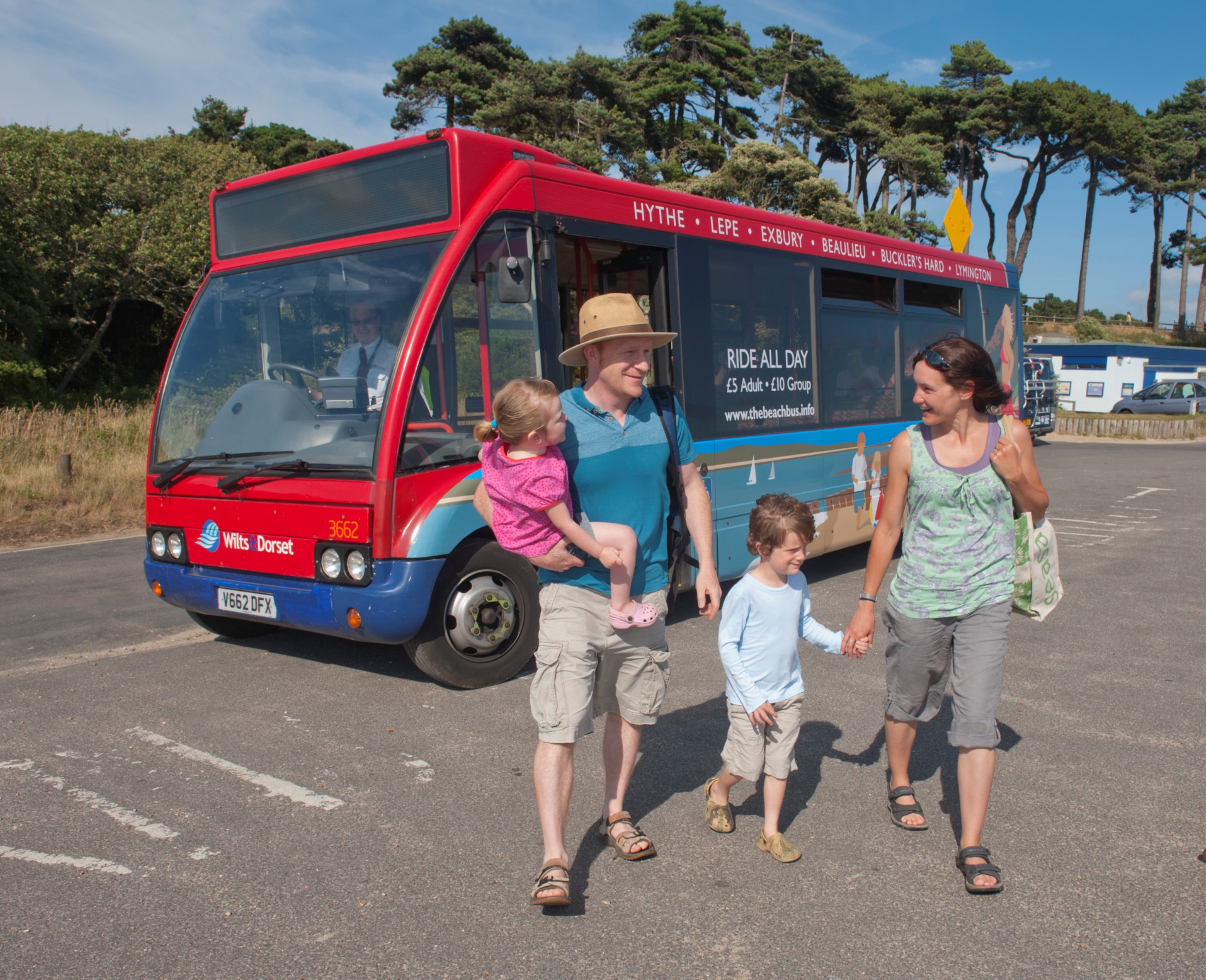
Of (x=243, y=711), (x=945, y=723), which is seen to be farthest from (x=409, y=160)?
(x=945, y=723)

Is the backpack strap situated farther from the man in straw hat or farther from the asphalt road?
the asphalt road

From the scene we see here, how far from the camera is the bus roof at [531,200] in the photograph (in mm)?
5023

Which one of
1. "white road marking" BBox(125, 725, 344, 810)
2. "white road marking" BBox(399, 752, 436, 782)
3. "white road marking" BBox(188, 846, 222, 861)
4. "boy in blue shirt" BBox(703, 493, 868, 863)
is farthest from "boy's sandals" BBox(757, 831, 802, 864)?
"white road marking" BBox(188, 846, 222, 861)

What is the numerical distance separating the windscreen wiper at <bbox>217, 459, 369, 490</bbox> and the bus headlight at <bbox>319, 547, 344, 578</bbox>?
0.41 metres

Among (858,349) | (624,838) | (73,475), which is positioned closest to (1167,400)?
(858,349)

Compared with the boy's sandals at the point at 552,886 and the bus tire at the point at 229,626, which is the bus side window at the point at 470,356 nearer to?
the bus tire at the point at 229,626

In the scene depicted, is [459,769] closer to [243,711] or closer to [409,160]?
[243,711]

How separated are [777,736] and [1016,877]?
34.0 inches

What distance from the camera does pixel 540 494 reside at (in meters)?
2.93

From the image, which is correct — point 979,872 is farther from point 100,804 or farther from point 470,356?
→ point 470,356

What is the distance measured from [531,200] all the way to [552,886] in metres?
3.59

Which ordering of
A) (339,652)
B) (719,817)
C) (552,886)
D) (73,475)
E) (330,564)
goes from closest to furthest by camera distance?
(552,886), (719,817), (330,564), (339,652), (73,475)

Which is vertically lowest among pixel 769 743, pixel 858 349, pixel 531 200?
pixel 769 743

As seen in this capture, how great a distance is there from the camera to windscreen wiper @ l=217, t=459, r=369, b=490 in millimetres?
4812
